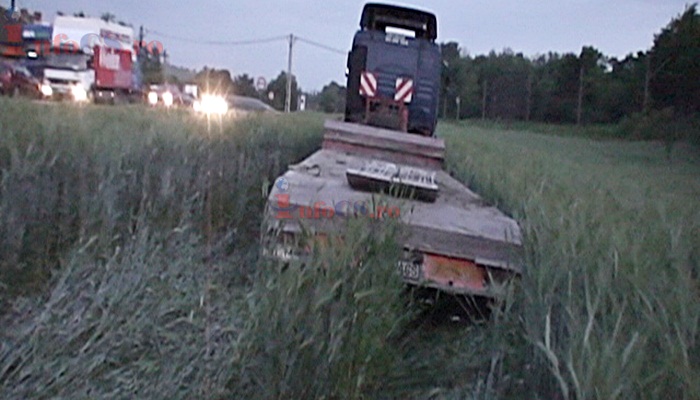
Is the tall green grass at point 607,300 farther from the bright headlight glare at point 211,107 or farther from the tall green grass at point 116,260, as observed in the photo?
the bright headlight glare at point 211,107

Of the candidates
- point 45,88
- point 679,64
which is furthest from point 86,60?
point 679,64

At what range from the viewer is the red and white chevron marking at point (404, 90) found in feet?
46.3

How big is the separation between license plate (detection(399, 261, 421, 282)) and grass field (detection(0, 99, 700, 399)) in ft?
0.85

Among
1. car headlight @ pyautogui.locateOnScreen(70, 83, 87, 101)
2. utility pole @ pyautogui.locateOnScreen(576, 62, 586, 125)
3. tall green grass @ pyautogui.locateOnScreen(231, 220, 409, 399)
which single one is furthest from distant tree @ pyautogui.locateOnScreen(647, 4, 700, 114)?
utility pole @ pyautogui.locateOnScreen(576, 62, 586, 125)

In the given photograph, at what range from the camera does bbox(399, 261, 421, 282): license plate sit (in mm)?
4568

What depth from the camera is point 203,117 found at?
374 inches

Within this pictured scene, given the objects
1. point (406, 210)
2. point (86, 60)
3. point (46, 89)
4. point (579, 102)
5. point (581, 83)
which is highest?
point (581, 83)

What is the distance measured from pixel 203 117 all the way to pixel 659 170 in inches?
265

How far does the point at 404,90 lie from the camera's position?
14.2m

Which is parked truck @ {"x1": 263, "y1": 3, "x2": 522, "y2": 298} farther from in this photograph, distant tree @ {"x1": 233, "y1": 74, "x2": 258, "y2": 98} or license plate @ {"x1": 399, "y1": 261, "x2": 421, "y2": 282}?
distant tree @ {"x1": 233, "y1": 74, "x2": 258, "y2": 98}

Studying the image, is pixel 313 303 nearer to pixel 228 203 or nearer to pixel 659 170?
pixel 228 203

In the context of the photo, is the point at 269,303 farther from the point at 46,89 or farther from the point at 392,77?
the point at 46,89

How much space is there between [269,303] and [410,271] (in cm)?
138

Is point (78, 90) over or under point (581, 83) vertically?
A: under
